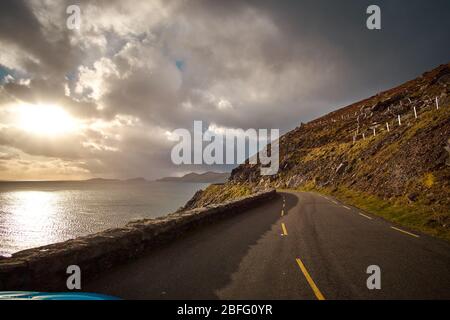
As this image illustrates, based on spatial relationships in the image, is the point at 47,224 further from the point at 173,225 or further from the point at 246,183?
the point at 173,225

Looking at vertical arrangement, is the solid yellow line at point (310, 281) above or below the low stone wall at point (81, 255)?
below

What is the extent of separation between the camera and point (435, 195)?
13227 millimetres

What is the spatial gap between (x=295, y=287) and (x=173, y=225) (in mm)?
5297

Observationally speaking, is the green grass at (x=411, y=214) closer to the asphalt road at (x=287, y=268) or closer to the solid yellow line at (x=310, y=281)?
the asphalt road at (x=287, y=268)

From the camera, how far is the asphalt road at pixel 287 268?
4.77m

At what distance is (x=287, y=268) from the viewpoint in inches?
235

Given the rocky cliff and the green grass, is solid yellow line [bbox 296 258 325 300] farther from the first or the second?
the rocky cliff

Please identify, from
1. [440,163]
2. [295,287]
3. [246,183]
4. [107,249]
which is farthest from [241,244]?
[246,183]

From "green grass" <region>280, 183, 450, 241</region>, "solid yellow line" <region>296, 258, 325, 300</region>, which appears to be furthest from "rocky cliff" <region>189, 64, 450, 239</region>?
"solid yellow line" <region>296, 258, 325, 300</region>

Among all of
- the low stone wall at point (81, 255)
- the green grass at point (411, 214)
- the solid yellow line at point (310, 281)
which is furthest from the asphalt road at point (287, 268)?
the green grass at point (411, 214)

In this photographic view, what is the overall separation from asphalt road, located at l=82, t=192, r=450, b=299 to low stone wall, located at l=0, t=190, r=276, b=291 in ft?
1.07

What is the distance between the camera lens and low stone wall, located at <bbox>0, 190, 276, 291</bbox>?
4199mm

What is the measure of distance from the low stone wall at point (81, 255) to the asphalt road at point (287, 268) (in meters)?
0.33

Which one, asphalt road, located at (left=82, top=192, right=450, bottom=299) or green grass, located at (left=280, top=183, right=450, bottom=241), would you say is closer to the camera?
asphalt road, located at (left=82, top=192, right=450, bottom=299)
